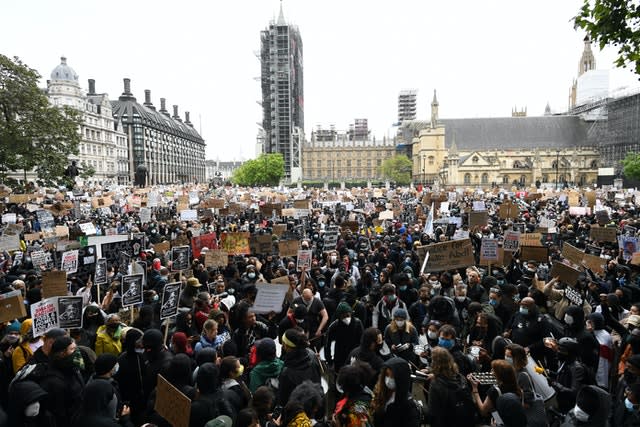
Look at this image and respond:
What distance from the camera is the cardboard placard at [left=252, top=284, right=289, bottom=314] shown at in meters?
6.52

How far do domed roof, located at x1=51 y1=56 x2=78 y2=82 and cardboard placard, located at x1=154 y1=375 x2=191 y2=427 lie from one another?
3022 inches

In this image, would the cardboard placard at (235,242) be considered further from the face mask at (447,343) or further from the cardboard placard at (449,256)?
the face mask at (447,343)

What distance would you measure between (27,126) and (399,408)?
2585 centimetres

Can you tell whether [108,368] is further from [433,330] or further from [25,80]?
[25,80]

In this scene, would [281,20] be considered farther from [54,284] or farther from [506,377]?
[506,377]

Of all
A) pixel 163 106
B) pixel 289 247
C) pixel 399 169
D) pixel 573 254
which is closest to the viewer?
pixel 573 254

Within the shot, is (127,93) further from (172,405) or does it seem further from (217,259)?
(172,405)

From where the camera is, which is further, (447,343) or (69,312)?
(69,312)

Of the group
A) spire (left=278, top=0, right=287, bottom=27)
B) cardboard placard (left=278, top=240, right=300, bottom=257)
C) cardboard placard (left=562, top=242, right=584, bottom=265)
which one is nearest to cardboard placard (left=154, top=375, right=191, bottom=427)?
cardboard placard (left=278, top=240, right=300, bottom=257)

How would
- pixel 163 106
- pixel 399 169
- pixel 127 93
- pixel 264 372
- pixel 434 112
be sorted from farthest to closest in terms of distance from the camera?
pixel 163 106 < pixel 127 93 < pixel 399 169 < pixel 434 112 < pixel 264 372

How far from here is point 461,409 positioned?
365 cm

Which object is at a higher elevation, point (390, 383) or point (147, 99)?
point (147, 99)

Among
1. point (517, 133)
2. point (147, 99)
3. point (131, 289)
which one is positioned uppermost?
point (147, 99)

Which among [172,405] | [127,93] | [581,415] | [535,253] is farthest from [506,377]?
[127,93]
